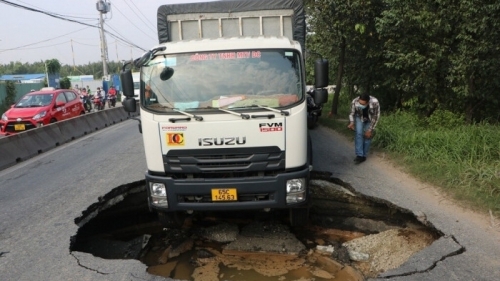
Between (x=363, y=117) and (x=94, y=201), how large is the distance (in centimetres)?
484

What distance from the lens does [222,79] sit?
4430 millimetres

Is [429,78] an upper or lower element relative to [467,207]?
upper

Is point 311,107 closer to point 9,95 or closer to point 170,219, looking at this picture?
point 170,219

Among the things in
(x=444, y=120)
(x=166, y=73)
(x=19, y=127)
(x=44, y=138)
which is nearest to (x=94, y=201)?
(x=166, y=73)

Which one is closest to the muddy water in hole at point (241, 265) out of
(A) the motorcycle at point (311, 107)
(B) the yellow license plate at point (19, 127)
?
(A) the motorcycle at point (311, 107)

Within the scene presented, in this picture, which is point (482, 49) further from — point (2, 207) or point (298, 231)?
point (2, 207)

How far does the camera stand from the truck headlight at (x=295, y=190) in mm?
4184

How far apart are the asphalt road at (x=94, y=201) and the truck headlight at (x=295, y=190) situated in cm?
120

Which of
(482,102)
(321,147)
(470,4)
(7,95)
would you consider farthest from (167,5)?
(7,95)

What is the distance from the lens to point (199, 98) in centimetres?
435

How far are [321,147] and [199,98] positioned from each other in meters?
5.60

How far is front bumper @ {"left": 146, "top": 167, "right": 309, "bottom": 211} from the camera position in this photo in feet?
13.5

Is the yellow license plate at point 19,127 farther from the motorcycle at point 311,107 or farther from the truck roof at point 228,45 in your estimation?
the truck roof at point 228,45

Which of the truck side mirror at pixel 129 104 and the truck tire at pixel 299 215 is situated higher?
the truck side mirror at pixel 129 104
